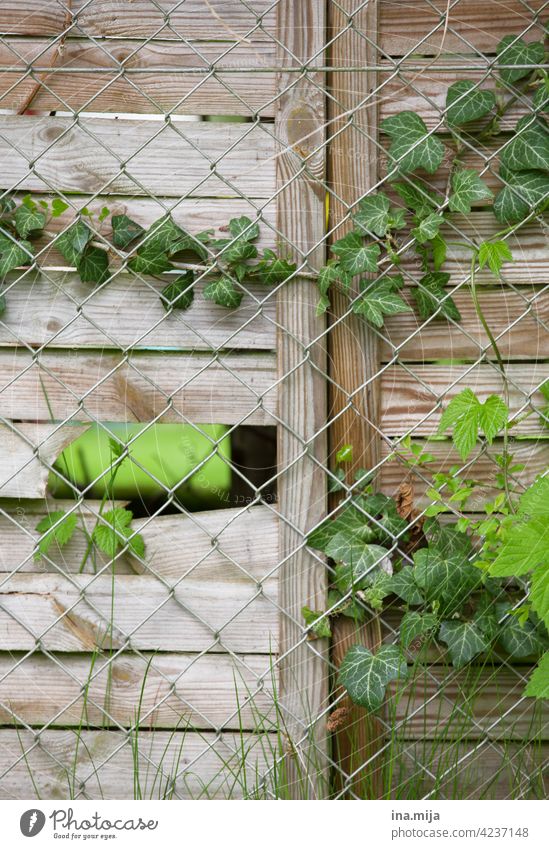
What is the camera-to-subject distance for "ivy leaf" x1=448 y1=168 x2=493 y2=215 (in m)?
1.47

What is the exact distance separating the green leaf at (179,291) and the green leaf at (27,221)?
11.0 inches

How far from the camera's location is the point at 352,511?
1.53 m

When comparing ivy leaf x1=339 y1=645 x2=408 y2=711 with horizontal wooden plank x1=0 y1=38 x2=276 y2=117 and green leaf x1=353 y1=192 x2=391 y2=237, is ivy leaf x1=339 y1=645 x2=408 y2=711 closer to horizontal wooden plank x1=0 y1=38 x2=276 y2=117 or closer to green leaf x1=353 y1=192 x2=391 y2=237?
green leaf x1=353 y1=192 x2=391 y2=237

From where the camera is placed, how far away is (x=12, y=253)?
4.96 ft

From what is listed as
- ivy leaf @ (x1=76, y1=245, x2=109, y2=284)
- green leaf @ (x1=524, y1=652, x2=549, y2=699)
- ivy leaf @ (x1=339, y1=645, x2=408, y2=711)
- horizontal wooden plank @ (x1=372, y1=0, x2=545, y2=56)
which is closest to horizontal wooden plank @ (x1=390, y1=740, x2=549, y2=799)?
ivy leaf @ (x1=339, y1=645, x2=408, y2=711)

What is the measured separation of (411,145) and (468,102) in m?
0.14

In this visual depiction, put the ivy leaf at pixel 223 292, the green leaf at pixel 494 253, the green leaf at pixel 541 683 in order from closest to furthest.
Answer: the green leaf at pixel 541 683, the green leaf at pixel 494 253, the ivy leaf at pixel 223 292

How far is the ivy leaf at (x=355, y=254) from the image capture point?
4.87 feet

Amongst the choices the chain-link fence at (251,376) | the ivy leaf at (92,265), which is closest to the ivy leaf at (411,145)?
the chain-link fence at (251,376)

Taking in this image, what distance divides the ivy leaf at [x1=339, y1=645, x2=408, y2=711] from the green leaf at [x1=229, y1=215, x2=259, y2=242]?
85cm

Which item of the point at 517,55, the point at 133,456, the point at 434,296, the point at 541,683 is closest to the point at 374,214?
the point at 434,296

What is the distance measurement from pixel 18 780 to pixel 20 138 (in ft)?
4.29

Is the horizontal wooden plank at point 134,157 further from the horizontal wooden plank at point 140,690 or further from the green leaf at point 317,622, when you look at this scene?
the horizontal wooden plank at point 140,690

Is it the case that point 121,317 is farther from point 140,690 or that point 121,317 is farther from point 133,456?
point 140,690
